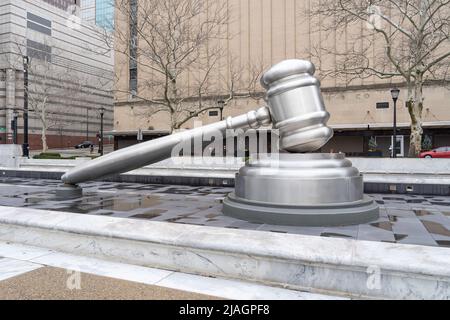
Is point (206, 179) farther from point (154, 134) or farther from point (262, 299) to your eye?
point (154, 134)

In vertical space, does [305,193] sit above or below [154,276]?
above

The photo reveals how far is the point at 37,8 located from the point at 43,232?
192 ft

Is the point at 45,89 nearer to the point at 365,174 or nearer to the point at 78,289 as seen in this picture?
the point at 365,174

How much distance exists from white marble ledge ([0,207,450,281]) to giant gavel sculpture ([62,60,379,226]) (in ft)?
4.10

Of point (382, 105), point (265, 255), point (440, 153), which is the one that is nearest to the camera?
point (265, 255)

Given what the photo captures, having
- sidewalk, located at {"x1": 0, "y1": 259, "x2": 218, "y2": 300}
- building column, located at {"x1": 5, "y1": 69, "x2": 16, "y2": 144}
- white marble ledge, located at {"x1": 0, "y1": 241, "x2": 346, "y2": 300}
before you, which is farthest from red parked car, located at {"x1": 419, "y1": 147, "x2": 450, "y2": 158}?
building column, located at {"x1": 5, "y1": 69, "x2": 16, "y2": 144}

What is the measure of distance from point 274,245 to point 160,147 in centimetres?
287

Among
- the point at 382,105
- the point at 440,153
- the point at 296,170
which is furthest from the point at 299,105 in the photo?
the point at 382,105

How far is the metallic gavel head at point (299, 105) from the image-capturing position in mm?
4957

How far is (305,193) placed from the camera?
187 inches

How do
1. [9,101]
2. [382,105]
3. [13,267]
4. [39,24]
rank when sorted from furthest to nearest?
1. [39,24]
2. [9,101]
3. [382,105]
4. [13,267]

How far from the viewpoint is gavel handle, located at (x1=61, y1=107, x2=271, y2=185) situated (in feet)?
17.8

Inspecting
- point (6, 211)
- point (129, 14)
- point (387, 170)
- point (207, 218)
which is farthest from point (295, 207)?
point (129, 14)

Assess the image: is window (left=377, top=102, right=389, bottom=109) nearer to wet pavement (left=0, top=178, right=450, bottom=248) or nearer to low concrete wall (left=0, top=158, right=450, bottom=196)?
low concrete wall (left=0, top=158, right=450, bottom=196)
